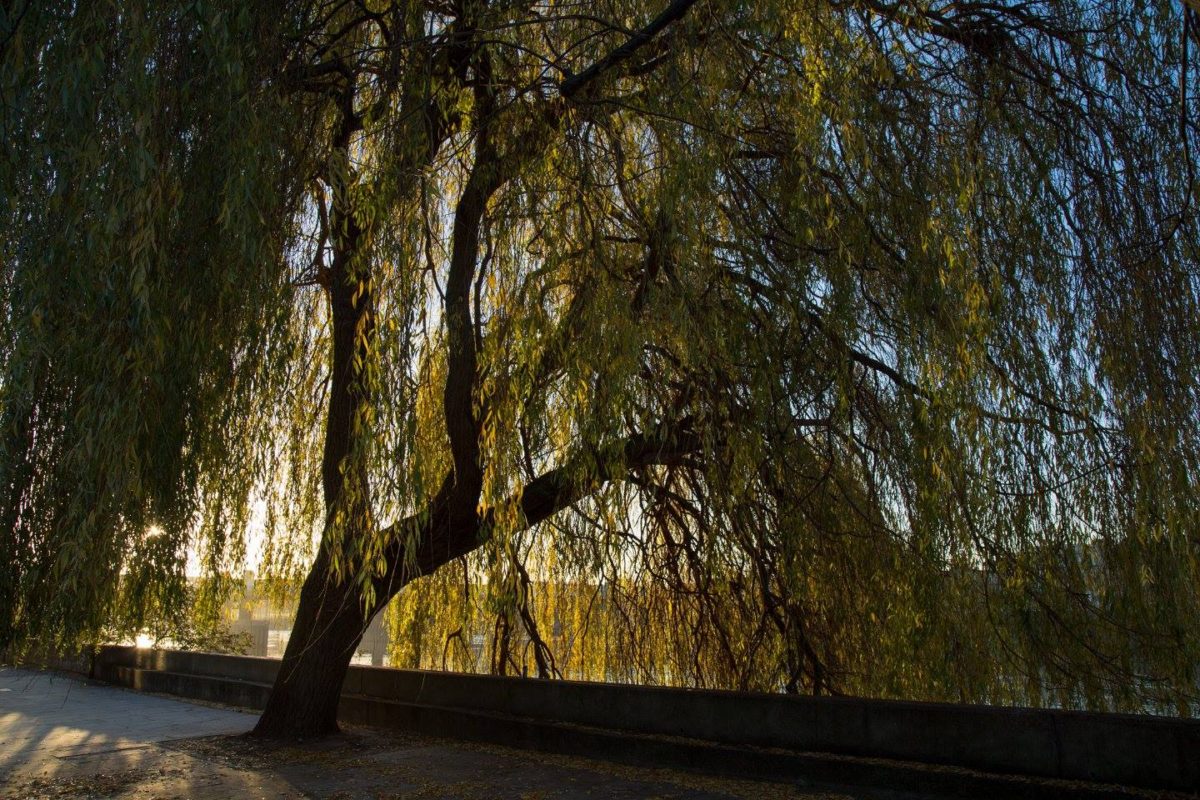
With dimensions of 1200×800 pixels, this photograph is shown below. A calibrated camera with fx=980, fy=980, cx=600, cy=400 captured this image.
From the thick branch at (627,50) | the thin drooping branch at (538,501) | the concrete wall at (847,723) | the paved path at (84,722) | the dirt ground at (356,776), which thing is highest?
the thick branch at (627,50)

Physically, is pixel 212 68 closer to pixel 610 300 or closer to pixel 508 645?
pixel 610 300

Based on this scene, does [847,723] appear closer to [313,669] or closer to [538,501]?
[538,501]

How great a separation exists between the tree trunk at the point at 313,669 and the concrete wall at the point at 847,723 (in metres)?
0.77

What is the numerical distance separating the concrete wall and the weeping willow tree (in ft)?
1.73

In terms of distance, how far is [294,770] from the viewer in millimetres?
5988

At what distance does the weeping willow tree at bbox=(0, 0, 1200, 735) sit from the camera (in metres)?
4.00

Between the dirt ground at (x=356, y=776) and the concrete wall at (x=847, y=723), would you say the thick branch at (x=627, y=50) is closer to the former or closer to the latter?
the concrete wall at (x=847, y=723)

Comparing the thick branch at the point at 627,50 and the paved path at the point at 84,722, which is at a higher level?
the thick branch at the point at 627,50

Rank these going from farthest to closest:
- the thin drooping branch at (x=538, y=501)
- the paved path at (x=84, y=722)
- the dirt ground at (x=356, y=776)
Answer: the paved path at (x=84, y=722)
the dirt ground at (x=356, y=776)
the thin drooping branch at (x=538, y=501)

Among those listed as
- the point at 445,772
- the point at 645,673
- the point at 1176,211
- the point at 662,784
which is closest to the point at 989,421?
the point at 1176,211

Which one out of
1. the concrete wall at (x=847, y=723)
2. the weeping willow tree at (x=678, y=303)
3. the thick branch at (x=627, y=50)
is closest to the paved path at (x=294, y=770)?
the concrete wall at (x=847, y=723)

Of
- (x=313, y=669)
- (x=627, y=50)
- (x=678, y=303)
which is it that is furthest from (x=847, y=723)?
(x=313, y=669)

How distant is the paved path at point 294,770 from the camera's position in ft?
17.4

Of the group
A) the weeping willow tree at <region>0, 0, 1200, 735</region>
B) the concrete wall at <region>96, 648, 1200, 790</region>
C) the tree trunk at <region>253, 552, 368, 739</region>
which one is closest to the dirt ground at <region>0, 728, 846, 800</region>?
the tree trunk at <region>253, 552, 368, 739</region>
